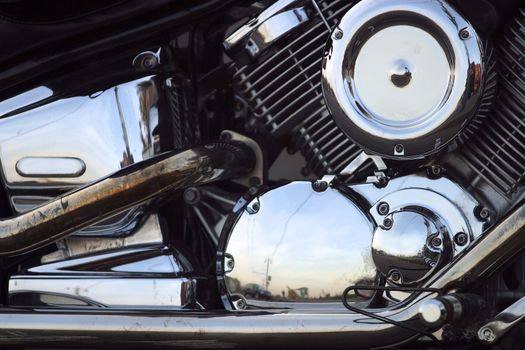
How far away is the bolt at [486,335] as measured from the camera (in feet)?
4.84

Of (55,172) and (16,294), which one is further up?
(55,172)

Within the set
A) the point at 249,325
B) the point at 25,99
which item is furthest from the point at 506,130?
the point at 25,99

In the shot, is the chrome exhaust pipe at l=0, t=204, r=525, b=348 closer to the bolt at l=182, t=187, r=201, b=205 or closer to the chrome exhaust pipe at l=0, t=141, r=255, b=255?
the chrome exhaust pipe at l=0, t=141, r=255, b=255

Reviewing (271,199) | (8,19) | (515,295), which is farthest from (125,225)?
(515,295)

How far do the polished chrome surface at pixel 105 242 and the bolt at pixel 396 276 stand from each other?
45 cm

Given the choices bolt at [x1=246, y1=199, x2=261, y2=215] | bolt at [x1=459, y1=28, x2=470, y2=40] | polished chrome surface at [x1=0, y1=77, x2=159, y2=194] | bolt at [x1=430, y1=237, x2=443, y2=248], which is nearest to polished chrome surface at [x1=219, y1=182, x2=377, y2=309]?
bolt at [x1=246, y1=199, x2=261, y2=215]

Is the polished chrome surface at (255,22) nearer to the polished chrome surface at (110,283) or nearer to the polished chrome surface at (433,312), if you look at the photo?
the polished chrome surface at (110,283)

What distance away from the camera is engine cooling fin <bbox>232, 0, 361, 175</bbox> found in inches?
67.1

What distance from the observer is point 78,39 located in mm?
1818

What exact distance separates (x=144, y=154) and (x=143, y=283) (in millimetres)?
223

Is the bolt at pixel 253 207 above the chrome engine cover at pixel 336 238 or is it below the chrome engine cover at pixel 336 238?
above

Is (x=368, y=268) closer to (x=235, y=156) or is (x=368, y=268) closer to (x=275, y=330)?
(x=275, y=330)

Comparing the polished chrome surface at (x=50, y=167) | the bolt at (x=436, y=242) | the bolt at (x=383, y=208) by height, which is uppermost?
the polished chrome surface at (x=50, y=167)

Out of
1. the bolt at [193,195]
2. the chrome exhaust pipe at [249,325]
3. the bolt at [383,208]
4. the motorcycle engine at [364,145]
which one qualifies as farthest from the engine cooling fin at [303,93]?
the chrome exhaust pipe at [249,325]
